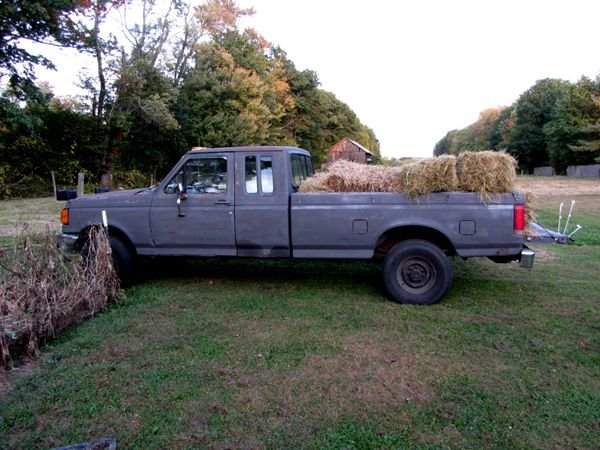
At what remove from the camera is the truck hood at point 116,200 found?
642 cm

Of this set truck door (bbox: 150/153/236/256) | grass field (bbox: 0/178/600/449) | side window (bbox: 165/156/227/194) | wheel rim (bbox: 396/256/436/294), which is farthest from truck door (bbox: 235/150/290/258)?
wheel rim (bbox: 396/256/436/294)

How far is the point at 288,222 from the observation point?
595 cm

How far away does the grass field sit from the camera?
3.12 meters

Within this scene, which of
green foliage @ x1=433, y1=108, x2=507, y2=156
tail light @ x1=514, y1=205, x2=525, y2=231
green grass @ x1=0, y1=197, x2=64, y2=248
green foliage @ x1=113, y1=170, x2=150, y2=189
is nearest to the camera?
tail light @ x1=514, y1=205, x2=525, y2=231

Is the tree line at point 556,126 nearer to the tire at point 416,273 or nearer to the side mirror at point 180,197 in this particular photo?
the tire at point 416,273

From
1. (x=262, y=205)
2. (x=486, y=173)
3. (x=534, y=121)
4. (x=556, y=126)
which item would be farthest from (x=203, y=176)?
(x=534, y=121)

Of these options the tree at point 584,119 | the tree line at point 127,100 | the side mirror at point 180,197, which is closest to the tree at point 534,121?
the tree at point 584,119

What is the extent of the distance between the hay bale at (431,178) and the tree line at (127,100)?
1428 centimetres

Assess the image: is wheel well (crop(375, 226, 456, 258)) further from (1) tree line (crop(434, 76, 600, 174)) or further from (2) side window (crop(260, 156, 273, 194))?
(1) tree line (crop(434, 76, 600, 174))

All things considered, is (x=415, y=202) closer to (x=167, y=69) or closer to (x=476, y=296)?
(x=476, y=296)

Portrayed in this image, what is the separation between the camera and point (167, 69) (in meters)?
28.9

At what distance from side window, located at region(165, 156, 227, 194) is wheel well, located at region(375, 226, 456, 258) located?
2.27m

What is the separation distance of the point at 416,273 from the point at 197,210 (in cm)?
299

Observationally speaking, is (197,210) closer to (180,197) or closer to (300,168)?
(180,197)
